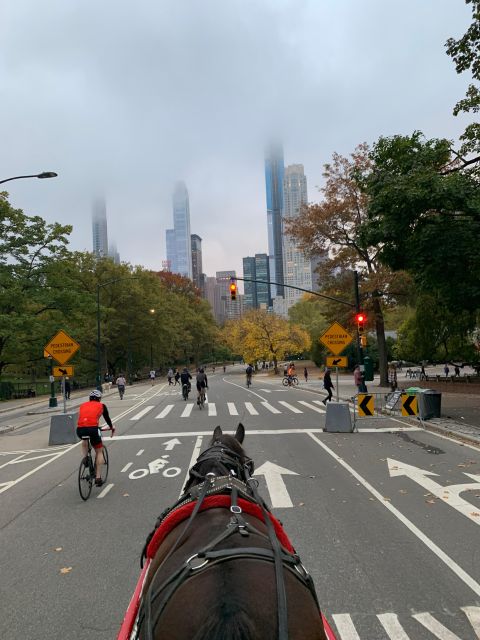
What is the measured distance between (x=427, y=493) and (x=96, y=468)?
5519 millimetres

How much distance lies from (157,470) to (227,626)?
8.02 m

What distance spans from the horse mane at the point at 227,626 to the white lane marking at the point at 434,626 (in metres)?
2.67

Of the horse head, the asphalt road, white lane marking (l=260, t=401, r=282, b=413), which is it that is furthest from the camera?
white lane marking (l=260, t=401, r=282, b=413)

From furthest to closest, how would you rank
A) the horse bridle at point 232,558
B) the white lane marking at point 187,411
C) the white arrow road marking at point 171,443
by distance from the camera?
the white lane marking at point 187,411, the white arrow road marking at point 171,443, the horse bridle at point 232,558

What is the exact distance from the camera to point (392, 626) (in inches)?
142

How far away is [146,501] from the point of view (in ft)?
23.6

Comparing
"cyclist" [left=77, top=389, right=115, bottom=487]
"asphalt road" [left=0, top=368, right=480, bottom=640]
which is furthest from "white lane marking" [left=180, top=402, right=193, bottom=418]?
"cyclist" [left=77, top=389, right=115, bottom=487]

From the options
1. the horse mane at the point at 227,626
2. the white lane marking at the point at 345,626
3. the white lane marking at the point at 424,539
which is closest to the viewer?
the horse mane at the point at 227,626

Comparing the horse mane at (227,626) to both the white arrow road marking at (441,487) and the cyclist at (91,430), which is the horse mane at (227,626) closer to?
the white arrow road marking at (441,487)

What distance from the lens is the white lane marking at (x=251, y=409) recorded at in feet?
64.8

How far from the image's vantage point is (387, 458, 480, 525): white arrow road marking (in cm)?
656

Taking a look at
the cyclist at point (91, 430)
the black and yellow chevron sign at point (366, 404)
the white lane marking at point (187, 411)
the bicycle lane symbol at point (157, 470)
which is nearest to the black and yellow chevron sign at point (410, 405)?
the black and yellow chevron sign at point (366, 404)

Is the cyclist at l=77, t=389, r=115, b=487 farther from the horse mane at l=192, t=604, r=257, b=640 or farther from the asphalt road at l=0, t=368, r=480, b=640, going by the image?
the horse mane at l=192, t=604, r=257, b=640

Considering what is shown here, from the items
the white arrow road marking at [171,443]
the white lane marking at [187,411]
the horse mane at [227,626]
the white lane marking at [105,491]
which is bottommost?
the white lane marking at [187,411]
